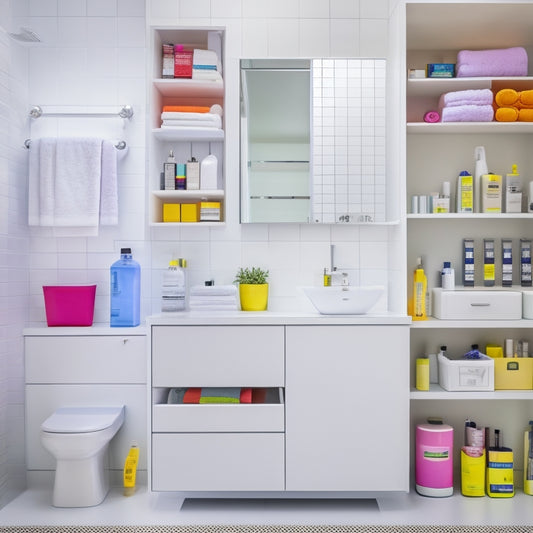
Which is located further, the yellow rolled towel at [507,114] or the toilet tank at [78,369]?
the toilet tank at [78,369]

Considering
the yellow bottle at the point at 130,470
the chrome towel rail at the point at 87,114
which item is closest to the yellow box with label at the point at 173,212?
the chrome towel rail at the point at 87,114

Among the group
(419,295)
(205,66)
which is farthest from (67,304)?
(419,295)

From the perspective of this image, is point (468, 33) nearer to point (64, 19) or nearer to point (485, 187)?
point (485, 187)

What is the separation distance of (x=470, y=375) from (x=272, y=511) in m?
1.11

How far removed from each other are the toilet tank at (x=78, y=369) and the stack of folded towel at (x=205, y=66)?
1314 millimetres

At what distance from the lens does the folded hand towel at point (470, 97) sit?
2676 millimetres

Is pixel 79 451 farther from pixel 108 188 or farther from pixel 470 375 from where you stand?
pixel 470 375

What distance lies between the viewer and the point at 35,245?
2984 mm

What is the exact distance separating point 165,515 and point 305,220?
5.02 ft

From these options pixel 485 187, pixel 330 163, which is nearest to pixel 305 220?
pixel 330 163

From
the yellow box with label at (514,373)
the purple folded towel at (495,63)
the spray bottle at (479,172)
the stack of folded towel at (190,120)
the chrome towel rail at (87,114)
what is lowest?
the yellow box with label at (514,373)

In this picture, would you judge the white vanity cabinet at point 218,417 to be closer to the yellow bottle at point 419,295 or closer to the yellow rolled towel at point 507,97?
the yellow bottle at point 419,295

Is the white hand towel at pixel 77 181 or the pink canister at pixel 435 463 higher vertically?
the white hand towel at pixel 77 181

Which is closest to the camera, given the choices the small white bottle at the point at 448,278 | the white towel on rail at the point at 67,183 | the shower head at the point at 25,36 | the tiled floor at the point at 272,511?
the tiled floor at the point at 272,511
